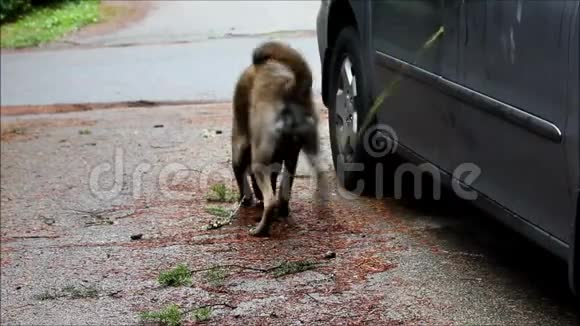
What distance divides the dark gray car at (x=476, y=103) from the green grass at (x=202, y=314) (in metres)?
1.30

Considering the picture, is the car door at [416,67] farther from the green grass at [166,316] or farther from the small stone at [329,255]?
the green grass at [166,316]

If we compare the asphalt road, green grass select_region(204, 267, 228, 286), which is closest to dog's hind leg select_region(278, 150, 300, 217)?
green grass select_region(204, 267, 228, 286)

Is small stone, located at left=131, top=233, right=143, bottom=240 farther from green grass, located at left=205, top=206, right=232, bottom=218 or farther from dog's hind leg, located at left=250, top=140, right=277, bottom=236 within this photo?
dog's hind leg, located at left=250, top=140, right=277, bottom=236

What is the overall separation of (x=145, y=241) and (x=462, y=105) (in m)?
2.36

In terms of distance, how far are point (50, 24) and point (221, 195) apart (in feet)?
47.6

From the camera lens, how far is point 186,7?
16594 millimetres

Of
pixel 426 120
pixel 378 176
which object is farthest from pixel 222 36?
pixel 426 120

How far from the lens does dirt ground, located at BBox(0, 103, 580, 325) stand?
4973mm

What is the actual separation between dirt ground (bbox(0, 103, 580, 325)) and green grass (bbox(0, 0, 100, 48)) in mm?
11770

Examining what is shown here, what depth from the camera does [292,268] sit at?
561cm

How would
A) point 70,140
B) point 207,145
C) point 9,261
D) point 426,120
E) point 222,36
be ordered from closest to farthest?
point 426,120
point 9,261
point 207,145
point 70,140
point 222,36

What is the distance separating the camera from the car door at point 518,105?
405 centimetres

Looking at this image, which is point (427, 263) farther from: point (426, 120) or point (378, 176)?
point (378, 176)

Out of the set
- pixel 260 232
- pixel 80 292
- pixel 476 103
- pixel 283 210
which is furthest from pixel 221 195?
pixel 476 103
